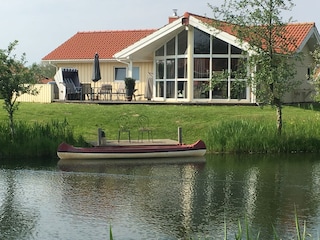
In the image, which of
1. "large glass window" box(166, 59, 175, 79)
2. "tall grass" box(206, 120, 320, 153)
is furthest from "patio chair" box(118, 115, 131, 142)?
"large glass window" box(166, 59, 175, 79)

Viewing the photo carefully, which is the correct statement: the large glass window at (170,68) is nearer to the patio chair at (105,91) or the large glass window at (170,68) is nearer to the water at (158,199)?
the patio chair at (105,91)

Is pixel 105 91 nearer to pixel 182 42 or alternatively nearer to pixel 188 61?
pixel 182 42

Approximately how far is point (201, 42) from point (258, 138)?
9.43m

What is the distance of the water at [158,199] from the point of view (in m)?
9.52

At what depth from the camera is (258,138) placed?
19.2 m

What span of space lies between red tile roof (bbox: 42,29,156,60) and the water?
18.2m

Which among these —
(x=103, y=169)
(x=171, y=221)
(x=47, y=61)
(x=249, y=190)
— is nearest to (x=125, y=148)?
(x=103, y=169)

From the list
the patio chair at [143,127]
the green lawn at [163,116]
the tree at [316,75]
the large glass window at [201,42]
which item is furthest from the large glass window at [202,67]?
the tree at [316,75]

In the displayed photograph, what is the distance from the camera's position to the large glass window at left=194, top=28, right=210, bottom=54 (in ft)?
90.1

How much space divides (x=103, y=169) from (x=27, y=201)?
4298 millimetres

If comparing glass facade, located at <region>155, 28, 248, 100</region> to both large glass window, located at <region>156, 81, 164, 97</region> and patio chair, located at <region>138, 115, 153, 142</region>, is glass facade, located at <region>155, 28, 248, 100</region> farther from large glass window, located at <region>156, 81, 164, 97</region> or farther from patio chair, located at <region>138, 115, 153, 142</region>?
patio chair, located at <region>138, 115, 153, 142</region>

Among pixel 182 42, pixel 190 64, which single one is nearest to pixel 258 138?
pixel 190 64

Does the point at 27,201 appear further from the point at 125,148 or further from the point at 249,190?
the point at 125,148

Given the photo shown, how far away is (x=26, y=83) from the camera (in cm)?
1852
